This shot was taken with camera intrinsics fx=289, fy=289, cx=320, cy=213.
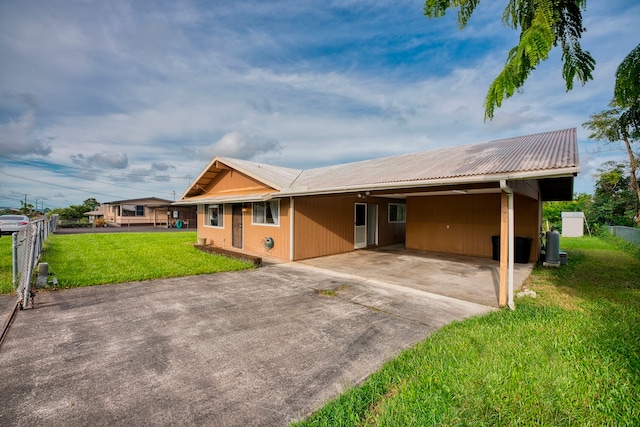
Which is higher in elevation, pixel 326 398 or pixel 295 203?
pixel 295 203

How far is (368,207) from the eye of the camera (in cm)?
1305

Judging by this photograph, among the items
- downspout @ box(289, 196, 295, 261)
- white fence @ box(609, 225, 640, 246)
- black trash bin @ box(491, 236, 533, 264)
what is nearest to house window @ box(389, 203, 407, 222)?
black trash bin @ box(491, 236, 533, 264)

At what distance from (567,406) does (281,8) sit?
9690 mm

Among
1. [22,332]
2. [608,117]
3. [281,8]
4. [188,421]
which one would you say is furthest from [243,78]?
[608,117]

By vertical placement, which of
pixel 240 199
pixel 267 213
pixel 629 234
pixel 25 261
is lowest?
pixel 629 234

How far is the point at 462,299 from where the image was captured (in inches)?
221

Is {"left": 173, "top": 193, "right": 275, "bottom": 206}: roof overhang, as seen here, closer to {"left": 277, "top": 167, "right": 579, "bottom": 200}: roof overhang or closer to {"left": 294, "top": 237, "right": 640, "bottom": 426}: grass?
{"left": 277, "top": 167, "right": 579, "bottom": 200}: roof overhang

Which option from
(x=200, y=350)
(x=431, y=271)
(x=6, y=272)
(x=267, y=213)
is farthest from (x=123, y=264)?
(x=431, y=271)

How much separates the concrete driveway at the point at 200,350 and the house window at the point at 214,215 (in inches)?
296

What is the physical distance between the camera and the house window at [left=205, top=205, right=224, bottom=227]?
44.8ft

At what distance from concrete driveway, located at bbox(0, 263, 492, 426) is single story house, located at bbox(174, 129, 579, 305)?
10.6 feet

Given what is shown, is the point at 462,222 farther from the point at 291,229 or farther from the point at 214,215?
the point at 214,215

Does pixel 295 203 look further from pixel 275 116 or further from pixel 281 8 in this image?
pixel 275 116

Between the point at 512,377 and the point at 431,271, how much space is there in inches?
220
